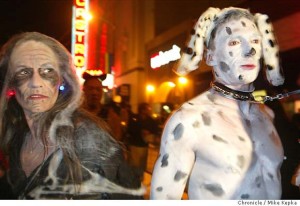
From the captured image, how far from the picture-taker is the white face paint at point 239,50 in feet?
4.34

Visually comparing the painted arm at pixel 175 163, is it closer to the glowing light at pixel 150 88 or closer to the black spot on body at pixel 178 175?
the black spot on body at pixel 178 175

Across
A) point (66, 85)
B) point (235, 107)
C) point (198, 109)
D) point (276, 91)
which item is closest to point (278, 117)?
point (276, 91)

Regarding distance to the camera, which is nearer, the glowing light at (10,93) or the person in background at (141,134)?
the glowing light at (10,93)

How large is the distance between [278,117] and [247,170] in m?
0.30

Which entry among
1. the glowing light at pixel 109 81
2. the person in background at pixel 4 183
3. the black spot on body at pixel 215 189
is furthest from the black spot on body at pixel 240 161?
the person in background at pixel 4 183

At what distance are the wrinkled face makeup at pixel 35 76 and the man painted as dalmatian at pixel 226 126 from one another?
1.44 ft

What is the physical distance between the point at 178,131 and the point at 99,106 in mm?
351

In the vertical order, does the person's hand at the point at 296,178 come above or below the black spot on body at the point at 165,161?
below

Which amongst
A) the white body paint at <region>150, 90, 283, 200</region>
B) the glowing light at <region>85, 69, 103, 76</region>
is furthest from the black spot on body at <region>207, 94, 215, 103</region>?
the glowing light at <region>85, 69, 103, 76</region>

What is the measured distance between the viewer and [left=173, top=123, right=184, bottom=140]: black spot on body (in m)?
1.26

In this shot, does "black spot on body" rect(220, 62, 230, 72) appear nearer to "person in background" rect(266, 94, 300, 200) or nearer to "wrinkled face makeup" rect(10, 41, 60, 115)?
"person in background" rect(266, 94, 300, 200)

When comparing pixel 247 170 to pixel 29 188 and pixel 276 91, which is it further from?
pixel 29 188

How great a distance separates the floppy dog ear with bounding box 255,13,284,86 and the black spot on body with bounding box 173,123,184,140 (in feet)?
1.35

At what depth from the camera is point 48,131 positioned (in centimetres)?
134
